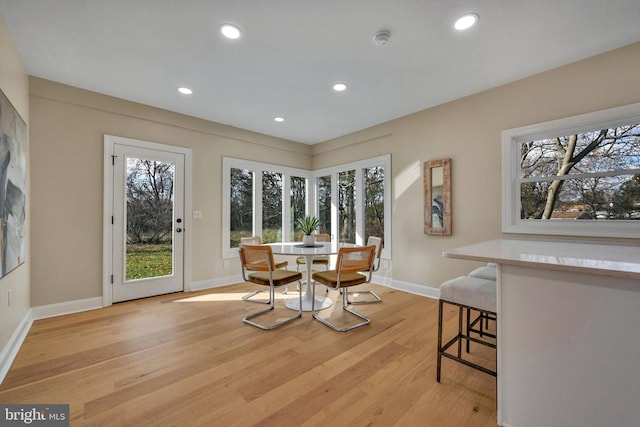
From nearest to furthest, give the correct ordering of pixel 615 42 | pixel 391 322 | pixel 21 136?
pixel 615 42 < pixel 21 136 < pixel 391 322

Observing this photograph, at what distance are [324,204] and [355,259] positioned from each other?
2.75m

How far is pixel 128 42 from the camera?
7.36ft

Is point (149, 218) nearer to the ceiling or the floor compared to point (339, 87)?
nearer to the floor

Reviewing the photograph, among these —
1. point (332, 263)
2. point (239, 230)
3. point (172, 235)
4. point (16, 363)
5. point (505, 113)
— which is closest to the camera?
point (16, 363)

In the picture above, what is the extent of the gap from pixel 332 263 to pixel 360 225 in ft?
3.00

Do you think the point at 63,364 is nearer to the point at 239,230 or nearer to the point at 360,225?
the point at 239,230

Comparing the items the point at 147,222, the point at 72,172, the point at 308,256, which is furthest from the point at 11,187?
the point at 308,256

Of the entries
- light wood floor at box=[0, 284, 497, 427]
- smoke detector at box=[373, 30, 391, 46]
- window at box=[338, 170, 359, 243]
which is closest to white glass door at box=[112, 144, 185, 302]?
light wood floor at box=[0, 284, 497, 427]

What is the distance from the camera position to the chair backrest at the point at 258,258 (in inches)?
103

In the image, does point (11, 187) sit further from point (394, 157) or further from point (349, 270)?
point (394, 157)

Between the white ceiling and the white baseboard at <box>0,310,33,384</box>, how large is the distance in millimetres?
2422

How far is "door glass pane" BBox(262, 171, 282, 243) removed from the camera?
484cm

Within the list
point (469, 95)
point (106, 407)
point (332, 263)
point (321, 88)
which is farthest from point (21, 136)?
point (469, 95)

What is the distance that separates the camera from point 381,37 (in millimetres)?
2154
